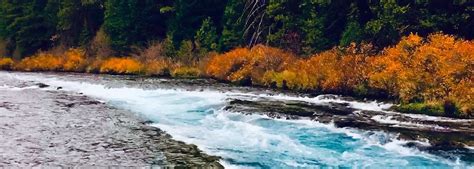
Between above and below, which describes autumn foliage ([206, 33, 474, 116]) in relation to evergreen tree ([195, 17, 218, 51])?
below

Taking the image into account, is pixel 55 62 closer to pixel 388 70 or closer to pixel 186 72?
pixel 186 72

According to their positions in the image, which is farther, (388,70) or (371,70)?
(371,70)

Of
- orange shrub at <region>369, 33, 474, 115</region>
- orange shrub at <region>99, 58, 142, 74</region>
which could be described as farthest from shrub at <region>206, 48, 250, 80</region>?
orange shrub at <region>369, 33, 474, 115</region>

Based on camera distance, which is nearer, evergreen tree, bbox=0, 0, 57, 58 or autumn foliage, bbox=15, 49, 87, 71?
autumn foliage, bbox=15, 49, 87, 71

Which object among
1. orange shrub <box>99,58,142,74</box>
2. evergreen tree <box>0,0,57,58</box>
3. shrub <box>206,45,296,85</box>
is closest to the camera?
shrub <box>206,45,296,85</box>

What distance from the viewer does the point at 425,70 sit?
20094mm

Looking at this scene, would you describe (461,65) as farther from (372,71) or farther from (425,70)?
(372,71)

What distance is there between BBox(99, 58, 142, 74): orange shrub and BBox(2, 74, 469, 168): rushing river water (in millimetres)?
19630

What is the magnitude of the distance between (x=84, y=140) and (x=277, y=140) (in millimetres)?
4939

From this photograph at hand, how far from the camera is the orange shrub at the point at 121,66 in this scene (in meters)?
42.3

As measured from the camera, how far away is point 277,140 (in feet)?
50.4

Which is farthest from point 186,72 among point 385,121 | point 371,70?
point 385,121

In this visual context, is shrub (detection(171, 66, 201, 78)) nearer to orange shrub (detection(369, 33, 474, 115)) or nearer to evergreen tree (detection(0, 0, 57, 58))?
orange shrub (detection(369, 33, 474, 115))

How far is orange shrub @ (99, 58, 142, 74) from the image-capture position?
4234cm
